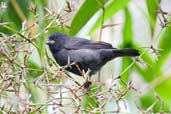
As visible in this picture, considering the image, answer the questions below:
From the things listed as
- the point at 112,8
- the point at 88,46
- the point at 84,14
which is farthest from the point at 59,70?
the point at 88,46

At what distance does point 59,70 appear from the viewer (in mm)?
1244

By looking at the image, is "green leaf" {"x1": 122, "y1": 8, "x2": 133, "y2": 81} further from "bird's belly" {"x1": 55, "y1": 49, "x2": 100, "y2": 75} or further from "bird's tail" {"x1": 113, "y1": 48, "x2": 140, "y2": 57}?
"bird's belly" {"x1": 55, "y1": 49, "x2": 100, "y2": 75}

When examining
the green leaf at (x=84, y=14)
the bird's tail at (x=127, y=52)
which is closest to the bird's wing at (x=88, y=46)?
the bird's tail at (x=127, y=52)

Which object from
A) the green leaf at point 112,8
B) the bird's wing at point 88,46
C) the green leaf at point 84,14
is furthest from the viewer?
the bird's wing at point 88,46

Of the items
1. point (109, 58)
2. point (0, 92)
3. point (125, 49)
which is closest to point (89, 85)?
point (0, 92)

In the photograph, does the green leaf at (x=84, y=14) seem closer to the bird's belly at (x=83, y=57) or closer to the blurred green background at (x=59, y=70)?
the blurred green background at (x=59, y=70)

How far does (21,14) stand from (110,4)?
37 centimetres

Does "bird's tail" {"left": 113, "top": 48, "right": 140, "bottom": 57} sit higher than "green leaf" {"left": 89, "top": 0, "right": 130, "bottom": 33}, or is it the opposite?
"green leaf" {"left": 89, "top": 0, "right": 130, "bottom": 33}

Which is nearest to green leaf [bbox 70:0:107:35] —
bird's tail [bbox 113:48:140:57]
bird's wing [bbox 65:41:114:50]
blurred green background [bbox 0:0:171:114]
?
blurred green background [bbox 0:0:171:114]

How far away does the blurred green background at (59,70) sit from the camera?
47.4 inches

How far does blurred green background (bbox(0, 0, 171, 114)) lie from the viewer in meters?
1.20

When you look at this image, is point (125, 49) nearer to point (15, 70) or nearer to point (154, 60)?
point (154, 60)

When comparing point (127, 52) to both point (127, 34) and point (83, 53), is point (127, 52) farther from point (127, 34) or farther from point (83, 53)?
point (83, 53)

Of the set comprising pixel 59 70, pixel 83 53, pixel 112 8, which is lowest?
pixel 59 70
